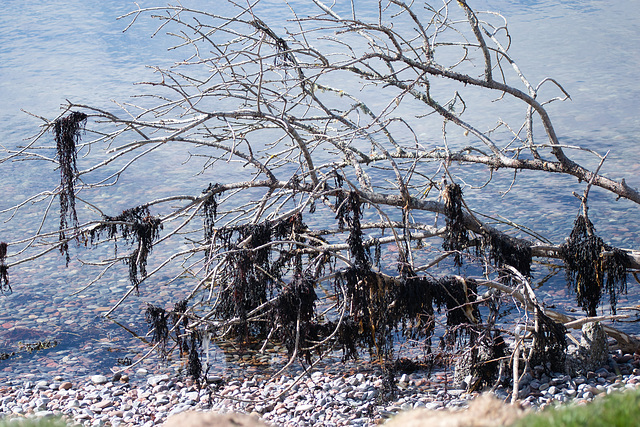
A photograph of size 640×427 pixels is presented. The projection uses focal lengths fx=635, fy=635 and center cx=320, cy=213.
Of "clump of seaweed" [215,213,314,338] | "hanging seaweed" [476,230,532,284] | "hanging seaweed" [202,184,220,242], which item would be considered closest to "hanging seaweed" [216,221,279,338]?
"clump of seaweed" [215,213,314,338]

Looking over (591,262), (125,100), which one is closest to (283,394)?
(591,262)

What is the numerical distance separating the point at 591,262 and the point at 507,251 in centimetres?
75

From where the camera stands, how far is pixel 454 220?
5.61m

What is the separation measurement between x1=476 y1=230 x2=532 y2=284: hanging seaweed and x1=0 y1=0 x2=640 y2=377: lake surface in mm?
2212

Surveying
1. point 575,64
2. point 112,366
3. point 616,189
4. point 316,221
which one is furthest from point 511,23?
point 112,366

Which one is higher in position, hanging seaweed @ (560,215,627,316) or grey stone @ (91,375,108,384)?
hanging seaweed @ (560,215,627,316)

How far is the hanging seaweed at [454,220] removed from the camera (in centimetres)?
510

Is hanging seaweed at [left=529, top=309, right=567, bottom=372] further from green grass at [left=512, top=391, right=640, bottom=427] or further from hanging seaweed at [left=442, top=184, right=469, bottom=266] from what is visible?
green grass at [left=512, top=391, right=640, bottom=427]

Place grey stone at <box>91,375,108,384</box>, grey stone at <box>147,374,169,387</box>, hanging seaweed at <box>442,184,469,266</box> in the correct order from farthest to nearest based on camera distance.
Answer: grey stone at <box>91,375,108,384</box> → grey stone at <box>147,374,169,387</box> → hanging seaweed at <box>442,184,469,266</box>

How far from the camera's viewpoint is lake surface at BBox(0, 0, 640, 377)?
26.6 feet

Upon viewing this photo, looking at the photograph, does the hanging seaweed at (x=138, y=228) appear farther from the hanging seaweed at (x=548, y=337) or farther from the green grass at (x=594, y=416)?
the green grass at (x=594, y=416)

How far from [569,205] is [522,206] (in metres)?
0.82

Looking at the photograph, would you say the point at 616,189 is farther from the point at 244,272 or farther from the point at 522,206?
the point at 522,206

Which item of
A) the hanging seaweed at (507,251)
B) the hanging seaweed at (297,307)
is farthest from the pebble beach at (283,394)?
the hanging seaweed at (507,251)
